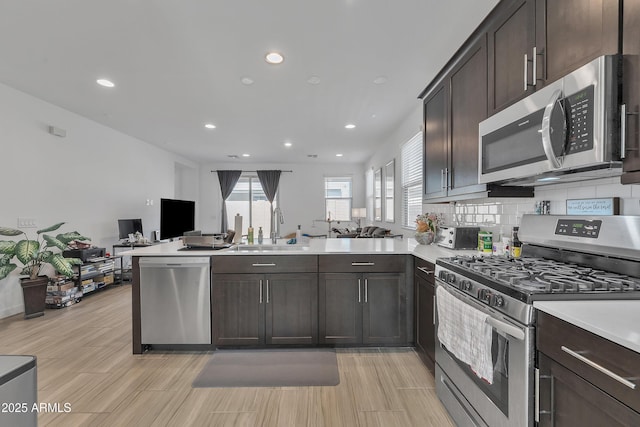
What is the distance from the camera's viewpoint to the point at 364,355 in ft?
8.31

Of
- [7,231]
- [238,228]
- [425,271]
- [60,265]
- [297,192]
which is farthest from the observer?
[297,192]

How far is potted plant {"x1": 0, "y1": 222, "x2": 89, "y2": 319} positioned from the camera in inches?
128

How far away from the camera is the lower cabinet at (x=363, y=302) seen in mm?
2539

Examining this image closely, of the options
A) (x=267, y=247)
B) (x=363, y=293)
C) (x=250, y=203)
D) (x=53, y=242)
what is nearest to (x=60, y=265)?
(x=53, y=242)

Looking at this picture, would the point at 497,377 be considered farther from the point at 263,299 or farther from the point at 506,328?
the point at 263,299

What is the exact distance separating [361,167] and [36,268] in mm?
7423

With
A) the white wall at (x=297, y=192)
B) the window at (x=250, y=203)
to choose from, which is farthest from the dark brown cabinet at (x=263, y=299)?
the window at (x=250, y=203)

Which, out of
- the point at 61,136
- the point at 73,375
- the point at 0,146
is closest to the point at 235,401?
the point at 73,375

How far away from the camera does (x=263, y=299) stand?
2.52m

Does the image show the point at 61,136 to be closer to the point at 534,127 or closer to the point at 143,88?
the point at 143,88

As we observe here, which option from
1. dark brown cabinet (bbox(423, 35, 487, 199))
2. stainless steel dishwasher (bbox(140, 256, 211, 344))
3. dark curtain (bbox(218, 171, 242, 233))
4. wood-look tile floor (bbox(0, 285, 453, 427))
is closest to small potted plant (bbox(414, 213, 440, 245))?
dark brown cabinet (bbox(423, 35, 487, 199))

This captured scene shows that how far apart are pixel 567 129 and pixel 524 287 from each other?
67 centimetres

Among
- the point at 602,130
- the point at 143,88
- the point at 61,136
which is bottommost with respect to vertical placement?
the point at 602,130

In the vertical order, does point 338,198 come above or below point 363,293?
above
